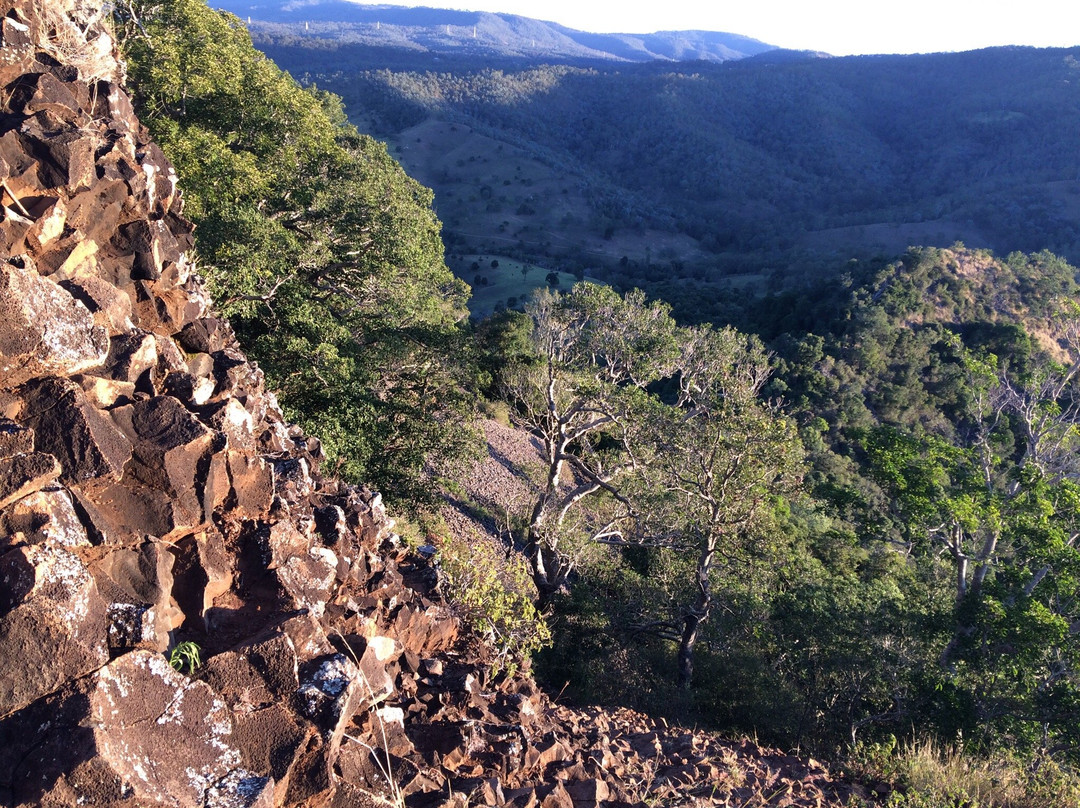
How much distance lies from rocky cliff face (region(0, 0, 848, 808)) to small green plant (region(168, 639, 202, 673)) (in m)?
0.08

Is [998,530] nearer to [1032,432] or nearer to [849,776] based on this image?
[1032,432]

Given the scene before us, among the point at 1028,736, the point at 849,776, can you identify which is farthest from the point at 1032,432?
the point at 849,776

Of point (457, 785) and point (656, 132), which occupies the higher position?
point (656, 132)

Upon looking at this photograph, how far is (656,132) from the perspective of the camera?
121375 millimetres

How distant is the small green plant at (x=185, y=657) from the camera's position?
12.8 ft

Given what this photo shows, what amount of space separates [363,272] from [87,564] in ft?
31.0

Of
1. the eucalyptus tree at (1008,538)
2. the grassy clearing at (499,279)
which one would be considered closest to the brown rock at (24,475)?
the eucalyptus tree at (1008,538)

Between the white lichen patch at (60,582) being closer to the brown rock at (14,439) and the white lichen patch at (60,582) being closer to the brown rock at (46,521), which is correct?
the brown rock at (46,521)

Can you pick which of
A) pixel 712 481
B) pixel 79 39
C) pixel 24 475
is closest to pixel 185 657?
pixel 24 475

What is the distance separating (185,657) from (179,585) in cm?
58

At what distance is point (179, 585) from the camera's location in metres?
4.43

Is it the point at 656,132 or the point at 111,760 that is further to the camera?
the point at 656,132

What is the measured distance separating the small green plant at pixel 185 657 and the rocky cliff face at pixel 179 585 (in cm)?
8

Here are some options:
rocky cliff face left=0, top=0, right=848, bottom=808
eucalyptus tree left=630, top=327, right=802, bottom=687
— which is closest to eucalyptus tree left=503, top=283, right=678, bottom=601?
eucalyptus tree left=630, top=327, right=802, bottom=687
